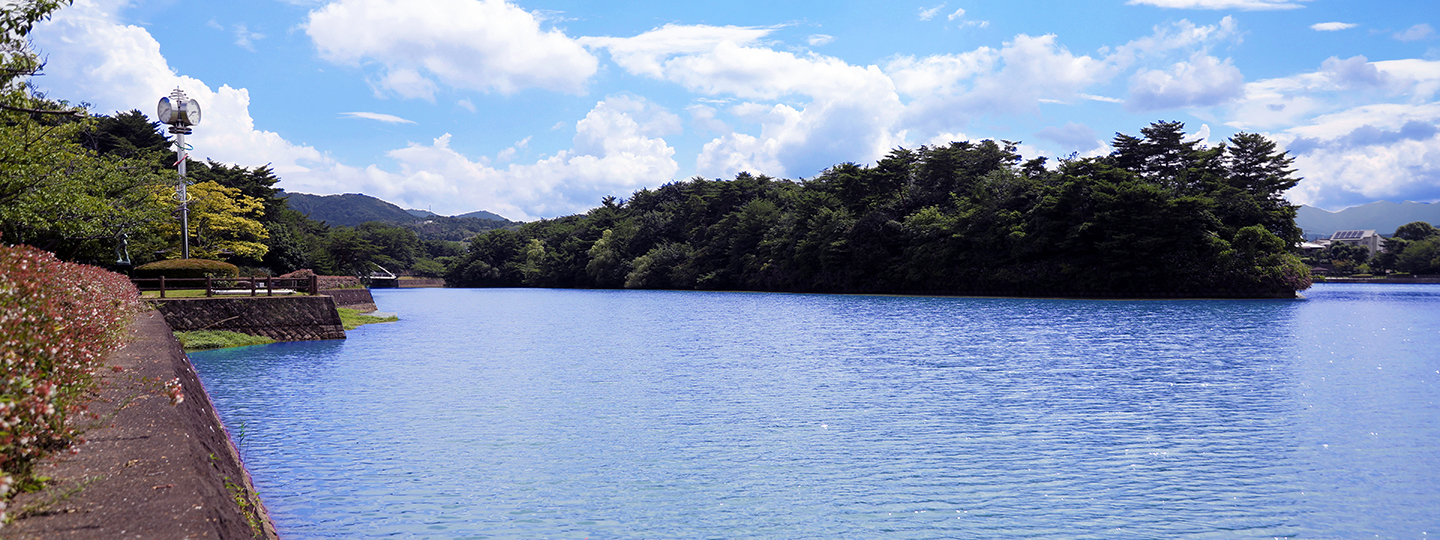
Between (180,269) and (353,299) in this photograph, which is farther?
(353,299)

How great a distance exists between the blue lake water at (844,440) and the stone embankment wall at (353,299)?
20922 mm

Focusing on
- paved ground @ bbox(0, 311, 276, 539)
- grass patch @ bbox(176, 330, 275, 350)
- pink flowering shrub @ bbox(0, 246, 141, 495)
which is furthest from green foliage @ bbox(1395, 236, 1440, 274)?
pink flowering shrub @ bbox(0, 246, 141, 495)

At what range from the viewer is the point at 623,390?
16.7 m

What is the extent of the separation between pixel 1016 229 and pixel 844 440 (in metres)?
52.7

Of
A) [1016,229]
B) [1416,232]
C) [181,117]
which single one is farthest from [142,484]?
[1416,232]

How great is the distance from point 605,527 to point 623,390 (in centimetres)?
867

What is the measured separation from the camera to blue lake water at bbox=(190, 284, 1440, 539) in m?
8.30

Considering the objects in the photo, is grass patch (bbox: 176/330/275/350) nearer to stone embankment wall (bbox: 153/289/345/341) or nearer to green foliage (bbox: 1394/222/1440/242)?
stone embankment wall (bbox: 153/289/345/341)

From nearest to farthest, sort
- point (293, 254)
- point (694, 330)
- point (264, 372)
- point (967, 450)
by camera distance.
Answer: point (967, 450) → point (264, 372) → point (694, 330) → point (293, 254)

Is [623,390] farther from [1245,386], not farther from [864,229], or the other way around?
[864,229]

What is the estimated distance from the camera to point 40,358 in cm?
575

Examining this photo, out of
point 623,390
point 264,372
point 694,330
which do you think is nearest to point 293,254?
point 694,330

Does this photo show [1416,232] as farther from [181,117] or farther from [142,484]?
[142,484]

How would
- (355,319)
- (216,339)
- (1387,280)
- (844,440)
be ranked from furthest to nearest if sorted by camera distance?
(1387,280) < (355,319) < (216,339) < (844,440)
